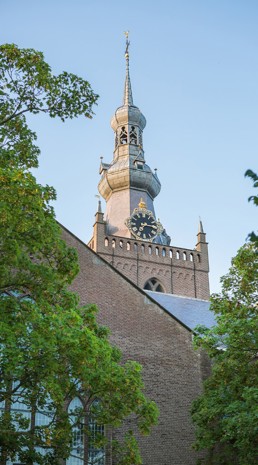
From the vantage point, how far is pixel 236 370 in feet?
60.1

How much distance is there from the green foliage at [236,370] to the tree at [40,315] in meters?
2.96

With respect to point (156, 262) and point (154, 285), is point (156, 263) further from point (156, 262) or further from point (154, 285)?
point (154, 285)

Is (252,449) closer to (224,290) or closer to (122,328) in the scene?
(224,290)

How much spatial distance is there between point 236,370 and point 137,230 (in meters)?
37.5

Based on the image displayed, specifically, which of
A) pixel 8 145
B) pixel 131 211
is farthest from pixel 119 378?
pixel 131 211

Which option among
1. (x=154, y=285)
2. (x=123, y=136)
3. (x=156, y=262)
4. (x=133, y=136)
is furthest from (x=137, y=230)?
(x=123, y=136)

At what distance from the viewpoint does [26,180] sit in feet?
43.4

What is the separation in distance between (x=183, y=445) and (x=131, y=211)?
119 ft

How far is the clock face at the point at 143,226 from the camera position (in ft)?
182

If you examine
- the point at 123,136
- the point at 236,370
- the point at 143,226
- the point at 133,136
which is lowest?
the point at 236,370

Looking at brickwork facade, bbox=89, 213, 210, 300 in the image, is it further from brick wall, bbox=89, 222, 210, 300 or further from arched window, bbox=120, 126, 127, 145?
arched window, bbox=120, 126, 127, 145

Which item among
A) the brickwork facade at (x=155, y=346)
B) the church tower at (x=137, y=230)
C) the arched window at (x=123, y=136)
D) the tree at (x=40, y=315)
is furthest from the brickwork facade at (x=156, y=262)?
the tree at (x=40, y=315)

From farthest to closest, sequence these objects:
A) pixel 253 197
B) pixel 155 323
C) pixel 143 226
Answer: pixel 143 226 < pixel 155 323 < pixel 253 197

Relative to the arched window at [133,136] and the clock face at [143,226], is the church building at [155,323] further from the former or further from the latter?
the arched window at [133,136]
